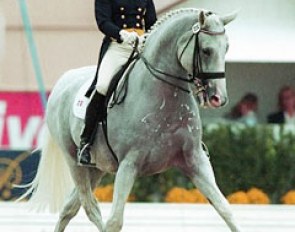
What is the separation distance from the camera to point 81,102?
32.9 feet

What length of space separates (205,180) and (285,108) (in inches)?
353

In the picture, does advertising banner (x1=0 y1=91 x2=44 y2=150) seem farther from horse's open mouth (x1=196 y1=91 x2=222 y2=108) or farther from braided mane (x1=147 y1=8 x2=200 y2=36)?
horse's open mouth (x1=196 y1=91 x2=222 y2=108)

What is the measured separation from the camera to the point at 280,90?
1808 centimetres

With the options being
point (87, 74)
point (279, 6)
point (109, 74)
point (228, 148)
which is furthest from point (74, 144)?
point (279, 6)

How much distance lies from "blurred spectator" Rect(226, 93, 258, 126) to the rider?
315 inches

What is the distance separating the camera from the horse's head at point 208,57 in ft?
27.2

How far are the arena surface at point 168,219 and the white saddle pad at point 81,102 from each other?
2.66 m

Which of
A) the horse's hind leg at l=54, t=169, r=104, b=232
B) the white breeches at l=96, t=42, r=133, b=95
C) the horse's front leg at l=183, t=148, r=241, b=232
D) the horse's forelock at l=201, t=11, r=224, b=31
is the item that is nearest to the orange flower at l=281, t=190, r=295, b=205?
the horse's hind leg at l=54, t=169, r=104, b=232

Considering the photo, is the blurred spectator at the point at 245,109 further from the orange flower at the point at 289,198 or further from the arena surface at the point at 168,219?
the arena surface at the point at 168,219

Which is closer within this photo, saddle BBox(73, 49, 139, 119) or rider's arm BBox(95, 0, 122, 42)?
saddle BBox(73, 49, 139, 119)

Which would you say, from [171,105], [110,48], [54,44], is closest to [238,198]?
[54,44]

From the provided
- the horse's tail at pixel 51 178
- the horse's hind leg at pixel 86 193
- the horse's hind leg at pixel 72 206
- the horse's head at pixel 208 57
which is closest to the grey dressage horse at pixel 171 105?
the horse's head at pixel 208 57

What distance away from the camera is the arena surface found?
44.1 ft

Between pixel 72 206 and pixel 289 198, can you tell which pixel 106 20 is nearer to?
pixel 72 206
